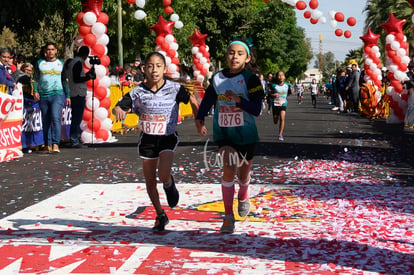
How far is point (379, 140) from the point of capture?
16.1 m

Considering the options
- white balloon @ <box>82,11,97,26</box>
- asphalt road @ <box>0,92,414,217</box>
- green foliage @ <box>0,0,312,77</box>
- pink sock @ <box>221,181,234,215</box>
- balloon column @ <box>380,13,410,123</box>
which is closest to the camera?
pink sock @ <box>221,181,234,215</box>

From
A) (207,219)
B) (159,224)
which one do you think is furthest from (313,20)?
(159,224)

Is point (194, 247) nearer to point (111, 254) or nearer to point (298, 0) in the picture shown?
point (111, 254)

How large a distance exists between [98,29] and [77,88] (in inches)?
79.3

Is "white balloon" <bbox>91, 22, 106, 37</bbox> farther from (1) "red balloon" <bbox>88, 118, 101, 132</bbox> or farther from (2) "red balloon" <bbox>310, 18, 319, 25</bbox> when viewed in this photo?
(2) "red balloon" <bbox>310, 18, 319, 25</bbox>

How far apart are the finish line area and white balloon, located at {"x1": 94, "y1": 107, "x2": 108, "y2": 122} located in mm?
7330

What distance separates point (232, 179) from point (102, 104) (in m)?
10.00

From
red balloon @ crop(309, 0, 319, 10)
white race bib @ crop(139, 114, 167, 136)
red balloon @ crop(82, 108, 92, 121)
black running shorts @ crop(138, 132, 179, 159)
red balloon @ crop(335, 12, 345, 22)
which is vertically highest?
red balloon @ crop(309, 0, 319, 10)

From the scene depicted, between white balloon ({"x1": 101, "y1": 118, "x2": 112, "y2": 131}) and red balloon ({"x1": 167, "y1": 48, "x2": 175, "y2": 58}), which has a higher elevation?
red balloon ({"x1": 167, "y1": 48, "x2": 175, "y2": 58})

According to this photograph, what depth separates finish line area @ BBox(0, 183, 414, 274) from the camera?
500 centimetres

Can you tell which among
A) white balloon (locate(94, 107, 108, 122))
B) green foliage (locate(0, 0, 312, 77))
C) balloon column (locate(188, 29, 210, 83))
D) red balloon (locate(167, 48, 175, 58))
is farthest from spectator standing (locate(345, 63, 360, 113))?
white balloon (locate(94, 107, 108, 122))

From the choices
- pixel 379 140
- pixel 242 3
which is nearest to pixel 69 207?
pixel 379 140

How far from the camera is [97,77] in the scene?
1571 centimetres

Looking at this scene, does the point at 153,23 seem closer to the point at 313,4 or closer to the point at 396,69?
the point at 396,69
